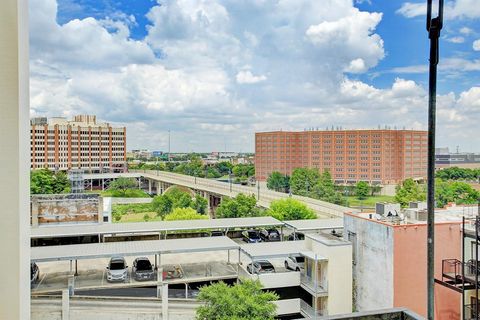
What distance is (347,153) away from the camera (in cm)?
1848

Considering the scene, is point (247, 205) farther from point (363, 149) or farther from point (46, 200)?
point (363, 149)

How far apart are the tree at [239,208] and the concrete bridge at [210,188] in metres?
0.82

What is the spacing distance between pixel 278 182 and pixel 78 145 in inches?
436

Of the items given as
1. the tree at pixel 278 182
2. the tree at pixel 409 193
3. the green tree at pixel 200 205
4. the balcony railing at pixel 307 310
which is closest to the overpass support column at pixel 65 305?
the balcony railing at pixel 307 310

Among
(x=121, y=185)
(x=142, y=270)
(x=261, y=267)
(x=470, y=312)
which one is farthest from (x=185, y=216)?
(x=121, y=185)

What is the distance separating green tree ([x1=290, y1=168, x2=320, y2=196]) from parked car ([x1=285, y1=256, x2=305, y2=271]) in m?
10.5

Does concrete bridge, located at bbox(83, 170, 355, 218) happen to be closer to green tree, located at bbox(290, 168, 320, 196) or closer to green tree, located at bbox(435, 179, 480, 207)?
green tree, located at bbox(290, 168, 320, 196)

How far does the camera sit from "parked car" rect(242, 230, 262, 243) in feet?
26.3

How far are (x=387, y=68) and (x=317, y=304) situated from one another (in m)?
15.0

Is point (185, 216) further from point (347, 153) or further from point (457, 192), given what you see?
point (347, 153)

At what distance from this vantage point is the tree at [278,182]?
19344 millimetres

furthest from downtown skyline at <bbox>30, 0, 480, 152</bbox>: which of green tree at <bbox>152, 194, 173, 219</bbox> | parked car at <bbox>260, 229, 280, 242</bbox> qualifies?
parked car at <bbox>260, 229, 280, 242</bbox>

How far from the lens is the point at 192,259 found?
21.9ft

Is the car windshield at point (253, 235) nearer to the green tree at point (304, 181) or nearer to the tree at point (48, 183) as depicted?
the green tree at point (304, 181)
